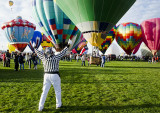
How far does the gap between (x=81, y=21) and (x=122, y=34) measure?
20584 mm

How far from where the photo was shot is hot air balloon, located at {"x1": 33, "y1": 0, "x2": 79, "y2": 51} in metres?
19.7

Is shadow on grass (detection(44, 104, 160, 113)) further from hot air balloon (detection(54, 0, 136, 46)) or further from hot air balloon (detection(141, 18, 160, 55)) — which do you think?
hot air balloon (detection(141, 18, 160, 55))

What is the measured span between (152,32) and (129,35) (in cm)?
434

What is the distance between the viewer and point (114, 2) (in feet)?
42.0

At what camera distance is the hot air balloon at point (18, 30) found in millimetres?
28714

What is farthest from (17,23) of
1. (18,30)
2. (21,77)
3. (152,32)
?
(152,32)

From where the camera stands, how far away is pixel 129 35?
3153 centimetres

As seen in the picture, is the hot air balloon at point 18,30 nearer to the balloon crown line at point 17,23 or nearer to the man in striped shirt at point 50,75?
the balloon crown line at point 17,23

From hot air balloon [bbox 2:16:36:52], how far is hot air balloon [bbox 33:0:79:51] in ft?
29.5

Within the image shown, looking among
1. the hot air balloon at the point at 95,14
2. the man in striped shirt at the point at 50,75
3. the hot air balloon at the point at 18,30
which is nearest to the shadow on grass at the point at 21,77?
the man in striped shirt at the point at 50,75

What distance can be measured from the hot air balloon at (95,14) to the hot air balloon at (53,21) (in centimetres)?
556

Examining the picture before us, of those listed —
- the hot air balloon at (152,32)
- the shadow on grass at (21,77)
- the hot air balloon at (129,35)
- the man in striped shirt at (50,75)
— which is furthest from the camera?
the hot air balloon at (129,35)

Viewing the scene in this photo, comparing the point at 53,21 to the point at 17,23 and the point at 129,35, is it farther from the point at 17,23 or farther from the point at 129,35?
the point at 129,35

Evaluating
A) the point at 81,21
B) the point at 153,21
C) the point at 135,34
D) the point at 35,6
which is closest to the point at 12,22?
the point at 35,6
